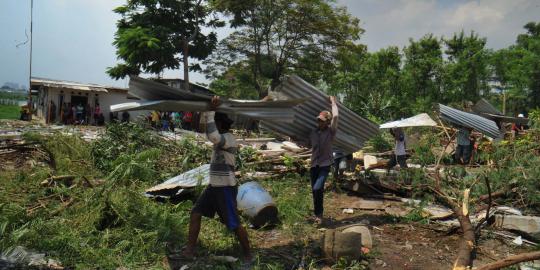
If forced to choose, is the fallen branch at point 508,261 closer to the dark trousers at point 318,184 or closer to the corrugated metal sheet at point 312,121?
the dark trousers at point 318,184

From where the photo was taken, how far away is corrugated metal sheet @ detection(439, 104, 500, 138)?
815 centimetres

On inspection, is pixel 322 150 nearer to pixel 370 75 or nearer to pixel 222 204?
pixel 222 204

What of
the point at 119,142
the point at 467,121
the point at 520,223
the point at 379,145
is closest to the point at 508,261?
the point at 520,223

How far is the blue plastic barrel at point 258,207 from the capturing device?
17.7 ft

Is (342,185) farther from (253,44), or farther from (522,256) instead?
(253,44)

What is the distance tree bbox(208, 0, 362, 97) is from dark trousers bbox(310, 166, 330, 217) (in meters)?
20.2

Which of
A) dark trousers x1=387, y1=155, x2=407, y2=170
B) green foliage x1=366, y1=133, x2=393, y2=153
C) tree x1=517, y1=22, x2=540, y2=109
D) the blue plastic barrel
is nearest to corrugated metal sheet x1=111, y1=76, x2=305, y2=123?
the blue plastic barrel

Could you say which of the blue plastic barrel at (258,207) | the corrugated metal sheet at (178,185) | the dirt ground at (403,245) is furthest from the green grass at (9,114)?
the dirt ground at (403,245)

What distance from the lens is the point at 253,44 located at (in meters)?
26.8

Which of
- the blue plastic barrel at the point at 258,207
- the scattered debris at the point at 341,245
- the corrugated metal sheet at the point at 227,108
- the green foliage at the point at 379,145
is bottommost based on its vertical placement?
the scattered debris at the point at 341,245

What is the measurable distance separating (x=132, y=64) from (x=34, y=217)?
62.1 feet

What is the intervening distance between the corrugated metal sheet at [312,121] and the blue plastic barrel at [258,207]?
0.93m

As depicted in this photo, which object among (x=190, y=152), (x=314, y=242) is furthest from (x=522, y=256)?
(x=190, y=152)

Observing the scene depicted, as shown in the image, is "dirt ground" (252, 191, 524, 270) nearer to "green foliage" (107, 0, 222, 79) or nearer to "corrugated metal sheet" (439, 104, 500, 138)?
"corrugated metal sheet" (439, 104, 500, 138)
